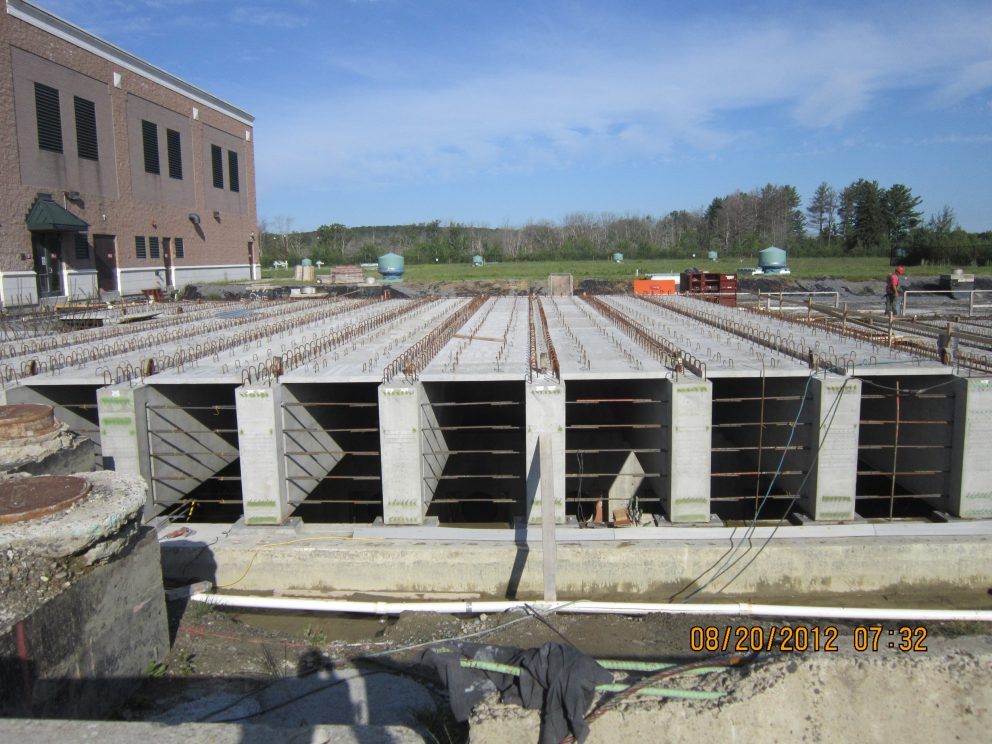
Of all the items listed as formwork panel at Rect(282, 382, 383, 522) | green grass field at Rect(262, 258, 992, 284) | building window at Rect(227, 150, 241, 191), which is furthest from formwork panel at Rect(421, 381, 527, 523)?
building window at Rect(227, 150, 241, 191)

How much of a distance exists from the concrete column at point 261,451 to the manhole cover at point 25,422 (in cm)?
328

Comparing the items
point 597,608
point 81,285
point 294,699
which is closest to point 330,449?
point 597,608

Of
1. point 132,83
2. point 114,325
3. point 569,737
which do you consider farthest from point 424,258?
point 569,737

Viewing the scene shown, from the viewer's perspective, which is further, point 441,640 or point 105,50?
point 105,50

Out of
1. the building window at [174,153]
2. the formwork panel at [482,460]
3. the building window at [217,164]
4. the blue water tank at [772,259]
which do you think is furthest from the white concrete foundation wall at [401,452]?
the blue water tank at [772,259]

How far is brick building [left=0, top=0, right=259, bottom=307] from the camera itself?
2611 cm

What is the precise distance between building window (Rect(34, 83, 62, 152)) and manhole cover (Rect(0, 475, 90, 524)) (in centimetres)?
2716

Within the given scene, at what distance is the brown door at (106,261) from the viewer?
1243 inches

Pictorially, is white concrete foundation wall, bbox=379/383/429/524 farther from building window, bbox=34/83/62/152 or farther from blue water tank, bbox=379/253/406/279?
blue water tank, bbox=379/253/406/279

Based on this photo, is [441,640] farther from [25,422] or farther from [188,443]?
[188,443]

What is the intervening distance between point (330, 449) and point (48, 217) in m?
21.2

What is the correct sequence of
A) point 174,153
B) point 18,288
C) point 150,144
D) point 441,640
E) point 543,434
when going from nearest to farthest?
point 441,640 → point 543,434 → point 18,288 → point 150,144 → point 174,153

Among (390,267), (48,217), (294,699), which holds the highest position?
(48,217)

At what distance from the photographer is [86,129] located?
99.4ft
